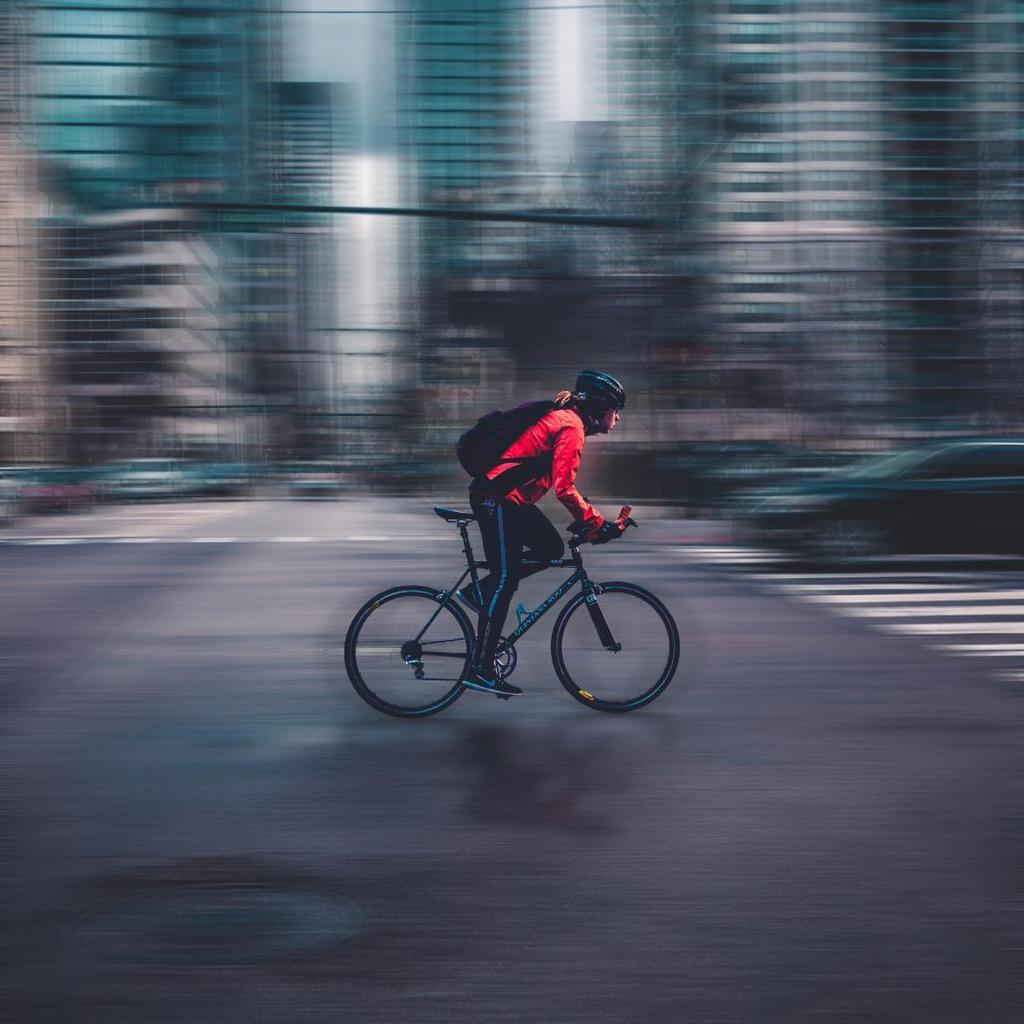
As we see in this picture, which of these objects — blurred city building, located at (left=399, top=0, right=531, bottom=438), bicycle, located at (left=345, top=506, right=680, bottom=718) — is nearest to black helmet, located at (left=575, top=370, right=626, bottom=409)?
bicycle, located at (left=345, top=506, right=680, bottom=718)

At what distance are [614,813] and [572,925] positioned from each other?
130cm

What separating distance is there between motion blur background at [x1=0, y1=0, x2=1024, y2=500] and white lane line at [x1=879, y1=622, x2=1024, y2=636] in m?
6.92

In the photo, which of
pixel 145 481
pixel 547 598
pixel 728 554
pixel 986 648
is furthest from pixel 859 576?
pixel 145 481

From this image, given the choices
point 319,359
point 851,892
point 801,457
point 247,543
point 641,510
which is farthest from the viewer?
point 319,359

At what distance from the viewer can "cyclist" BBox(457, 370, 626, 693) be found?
6949mm

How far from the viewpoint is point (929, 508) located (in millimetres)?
15492

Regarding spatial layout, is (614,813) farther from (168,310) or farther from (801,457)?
(168,310)

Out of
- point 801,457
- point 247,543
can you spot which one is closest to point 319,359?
point 801,457

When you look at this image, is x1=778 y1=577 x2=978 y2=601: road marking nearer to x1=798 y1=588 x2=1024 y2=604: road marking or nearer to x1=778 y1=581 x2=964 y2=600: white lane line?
x1=778 y1=581 x2=964 y2=600: white lane line

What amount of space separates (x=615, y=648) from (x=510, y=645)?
1.86 feet

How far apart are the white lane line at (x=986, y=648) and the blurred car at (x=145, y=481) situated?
4310 cm

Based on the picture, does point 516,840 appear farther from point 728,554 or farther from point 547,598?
point 728,554

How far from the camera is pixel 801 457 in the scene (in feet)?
134

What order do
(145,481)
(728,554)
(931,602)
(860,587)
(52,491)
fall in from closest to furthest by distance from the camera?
(931,602)
(860,587)
(728,554)
(52,491)
(145,481)
